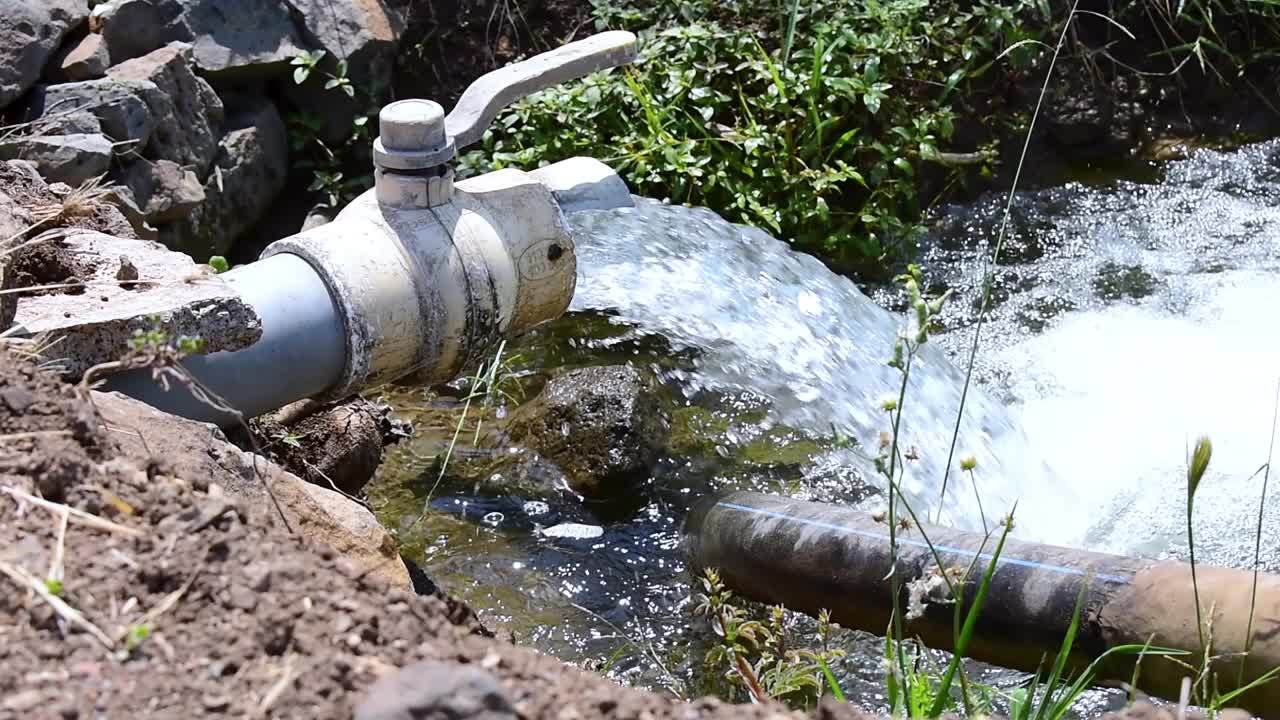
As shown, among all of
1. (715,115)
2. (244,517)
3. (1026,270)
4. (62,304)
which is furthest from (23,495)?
(1026,270)

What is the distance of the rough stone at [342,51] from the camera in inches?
179

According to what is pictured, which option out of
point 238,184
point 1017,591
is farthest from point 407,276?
point 238,184

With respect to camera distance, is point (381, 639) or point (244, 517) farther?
point (244, 517)

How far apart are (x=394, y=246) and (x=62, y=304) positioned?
0.62 meters

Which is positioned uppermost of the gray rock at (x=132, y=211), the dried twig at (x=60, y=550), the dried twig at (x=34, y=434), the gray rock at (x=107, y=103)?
the gray rock at (x=107, y=103)

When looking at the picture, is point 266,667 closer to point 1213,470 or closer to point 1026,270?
point 1213,470

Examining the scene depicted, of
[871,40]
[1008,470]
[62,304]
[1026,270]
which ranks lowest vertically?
[1008,470]

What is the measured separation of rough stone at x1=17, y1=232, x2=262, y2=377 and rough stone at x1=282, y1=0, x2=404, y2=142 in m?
2.09

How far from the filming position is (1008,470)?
376 centimetres

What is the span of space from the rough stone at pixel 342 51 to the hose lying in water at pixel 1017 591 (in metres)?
2.37

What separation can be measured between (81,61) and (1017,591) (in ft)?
9.58

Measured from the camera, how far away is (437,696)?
1.28 m

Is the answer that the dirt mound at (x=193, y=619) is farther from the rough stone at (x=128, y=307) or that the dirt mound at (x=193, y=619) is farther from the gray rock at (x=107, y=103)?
the gray rock at (x=107, y=103)

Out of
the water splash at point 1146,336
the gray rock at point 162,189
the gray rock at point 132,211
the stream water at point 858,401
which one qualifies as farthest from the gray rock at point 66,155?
the water splash at point 1146,336
